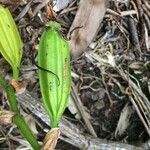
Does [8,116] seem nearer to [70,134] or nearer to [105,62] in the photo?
[70,134]

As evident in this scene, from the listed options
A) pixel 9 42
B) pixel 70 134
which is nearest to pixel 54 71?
pixel 9 42

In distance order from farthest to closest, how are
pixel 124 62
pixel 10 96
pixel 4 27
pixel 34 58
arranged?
pixel 124 62 < pixel 34 58 < pixel 4 27 < pixel 10 96

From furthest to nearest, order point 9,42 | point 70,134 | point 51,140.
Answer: point 70,134 < point 9,42 < point 51,140

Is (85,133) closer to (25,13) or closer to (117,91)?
(117,91)

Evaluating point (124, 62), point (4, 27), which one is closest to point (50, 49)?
point (4, 27)

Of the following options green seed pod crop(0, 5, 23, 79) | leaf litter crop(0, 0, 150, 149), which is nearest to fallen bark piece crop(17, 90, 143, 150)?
leaf litter crop(0, 0, 150, 149)

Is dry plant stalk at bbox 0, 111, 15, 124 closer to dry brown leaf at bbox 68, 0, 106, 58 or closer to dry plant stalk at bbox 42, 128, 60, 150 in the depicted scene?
dry plant stalk at bbox 42, 128, 60, 150

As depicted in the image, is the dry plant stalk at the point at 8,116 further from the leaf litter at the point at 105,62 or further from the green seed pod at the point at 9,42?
the leaf litter at the point at 105,62
